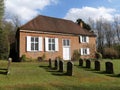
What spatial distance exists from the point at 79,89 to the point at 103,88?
57.7 inches

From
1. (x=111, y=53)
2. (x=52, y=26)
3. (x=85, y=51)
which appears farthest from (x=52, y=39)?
(x=111, y=53)

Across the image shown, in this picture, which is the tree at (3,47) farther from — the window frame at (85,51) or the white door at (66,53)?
the window frame at (85,51)

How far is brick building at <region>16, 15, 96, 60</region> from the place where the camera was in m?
32.3

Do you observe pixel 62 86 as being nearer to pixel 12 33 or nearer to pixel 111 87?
pixel 111 87

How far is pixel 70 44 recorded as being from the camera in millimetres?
37938

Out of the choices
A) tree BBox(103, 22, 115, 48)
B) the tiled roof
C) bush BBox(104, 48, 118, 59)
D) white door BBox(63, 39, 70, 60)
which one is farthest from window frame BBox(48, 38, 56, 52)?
tree BBox(103, 22, 115, 48)

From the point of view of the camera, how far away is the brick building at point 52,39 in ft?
106

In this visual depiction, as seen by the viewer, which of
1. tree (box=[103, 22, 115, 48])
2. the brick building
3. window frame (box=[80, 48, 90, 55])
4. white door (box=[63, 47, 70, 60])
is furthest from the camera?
tree (box=[103, 22, 115, 48])

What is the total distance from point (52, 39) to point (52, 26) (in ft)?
9.57

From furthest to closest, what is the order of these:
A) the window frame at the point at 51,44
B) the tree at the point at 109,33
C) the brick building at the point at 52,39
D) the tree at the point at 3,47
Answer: the tree at the point at 109,33 → the window frame at the point at 51,44 → the brick building at the point at 52,39 → the tree at the point at 3,47

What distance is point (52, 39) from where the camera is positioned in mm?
35250

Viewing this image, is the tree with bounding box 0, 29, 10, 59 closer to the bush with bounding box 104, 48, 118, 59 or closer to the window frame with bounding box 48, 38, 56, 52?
the window frame with bounding box 48, 38, 56, 52

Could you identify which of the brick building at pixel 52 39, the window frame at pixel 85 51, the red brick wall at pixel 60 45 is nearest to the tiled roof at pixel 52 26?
the brick building at pixel 52 39

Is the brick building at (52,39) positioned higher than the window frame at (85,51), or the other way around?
the brick building at (52,39)
